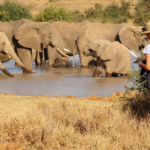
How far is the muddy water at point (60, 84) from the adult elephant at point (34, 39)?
1999mm

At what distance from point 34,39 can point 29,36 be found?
207 millimetres

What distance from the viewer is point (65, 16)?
27844mm

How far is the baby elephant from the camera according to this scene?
1250 cm

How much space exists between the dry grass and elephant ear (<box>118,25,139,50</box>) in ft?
34.2

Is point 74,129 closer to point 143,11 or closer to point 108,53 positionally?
point 108,53

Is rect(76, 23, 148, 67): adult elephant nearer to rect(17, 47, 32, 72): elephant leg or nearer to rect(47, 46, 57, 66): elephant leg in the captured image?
rect(47, 46, 57, 66): elephant leg

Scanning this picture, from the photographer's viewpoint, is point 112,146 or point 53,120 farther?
point 53,120

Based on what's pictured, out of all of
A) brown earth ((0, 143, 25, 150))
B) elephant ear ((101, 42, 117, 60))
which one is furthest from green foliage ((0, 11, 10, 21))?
brown earth ((0, 143, 25, 150))

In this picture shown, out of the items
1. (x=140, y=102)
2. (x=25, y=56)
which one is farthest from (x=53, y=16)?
(x=140, y=102)

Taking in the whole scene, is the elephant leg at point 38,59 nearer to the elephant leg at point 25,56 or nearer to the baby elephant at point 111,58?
the elephant leg at point 25,56

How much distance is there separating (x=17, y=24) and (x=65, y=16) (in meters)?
11.3

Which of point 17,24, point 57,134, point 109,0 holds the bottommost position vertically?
point 109,0

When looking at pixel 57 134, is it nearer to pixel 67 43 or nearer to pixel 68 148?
pixel 68 148

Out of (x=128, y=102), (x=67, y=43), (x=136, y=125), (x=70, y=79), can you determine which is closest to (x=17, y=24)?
(x=67, y=43)
